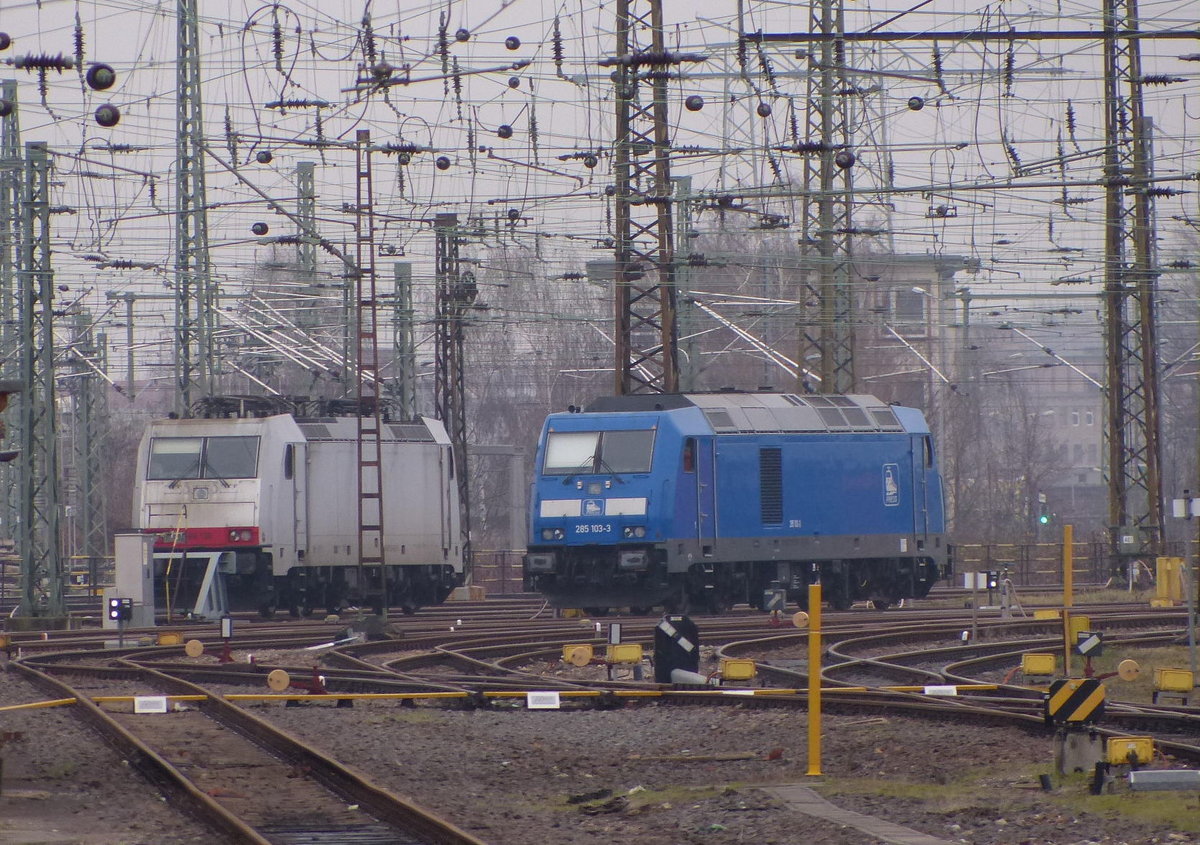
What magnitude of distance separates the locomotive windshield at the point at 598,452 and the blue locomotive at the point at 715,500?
0.02 m

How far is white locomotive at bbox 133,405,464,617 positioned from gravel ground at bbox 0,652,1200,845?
13510 mm

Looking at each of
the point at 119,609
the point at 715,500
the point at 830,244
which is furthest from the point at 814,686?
the point at 830,244

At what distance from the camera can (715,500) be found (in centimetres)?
2816

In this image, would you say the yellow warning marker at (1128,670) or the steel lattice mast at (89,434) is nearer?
the yellow warning marker at (1128,670)

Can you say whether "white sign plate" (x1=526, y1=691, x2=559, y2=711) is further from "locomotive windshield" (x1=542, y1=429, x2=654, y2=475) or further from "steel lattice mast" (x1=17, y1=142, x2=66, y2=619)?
"steel lattice mast" (x1=17, y1=142, x2=66, y2=619)

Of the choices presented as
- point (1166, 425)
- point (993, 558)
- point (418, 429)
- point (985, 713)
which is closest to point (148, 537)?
point (418, 429)

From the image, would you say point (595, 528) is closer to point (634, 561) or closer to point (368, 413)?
point (634, 561)

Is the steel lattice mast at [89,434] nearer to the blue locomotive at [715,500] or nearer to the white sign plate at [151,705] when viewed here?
the blue locomotive at [715,500]

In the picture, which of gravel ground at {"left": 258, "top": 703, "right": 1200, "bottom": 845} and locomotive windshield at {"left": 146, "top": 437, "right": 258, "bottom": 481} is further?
locomotive windshield at {"left": 146, "top": 437, "right": 258, "bottom": 481}

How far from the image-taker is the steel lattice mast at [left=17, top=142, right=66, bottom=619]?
2731 centimetres

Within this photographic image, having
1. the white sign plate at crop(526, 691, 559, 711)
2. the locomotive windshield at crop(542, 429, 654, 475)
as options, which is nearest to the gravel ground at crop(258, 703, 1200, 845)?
the white sign plate at crop(526, 691, 559, 711)

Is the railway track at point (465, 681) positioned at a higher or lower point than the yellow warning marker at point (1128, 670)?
lower

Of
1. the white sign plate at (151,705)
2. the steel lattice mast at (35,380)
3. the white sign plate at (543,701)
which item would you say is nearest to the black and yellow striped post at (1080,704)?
the white sign plate at (543,701)

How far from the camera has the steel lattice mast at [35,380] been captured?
2731 cm
